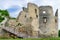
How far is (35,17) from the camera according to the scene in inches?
1449

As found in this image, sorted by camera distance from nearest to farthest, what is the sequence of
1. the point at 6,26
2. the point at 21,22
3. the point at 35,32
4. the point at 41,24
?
the point at 6,26 < the point at 21,22 < the point at 35,32 < the point at 41,24

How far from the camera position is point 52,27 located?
3966cm

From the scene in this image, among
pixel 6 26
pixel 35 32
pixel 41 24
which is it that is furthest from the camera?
pixel 41 24

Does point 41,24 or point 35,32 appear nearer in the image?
point 35,32

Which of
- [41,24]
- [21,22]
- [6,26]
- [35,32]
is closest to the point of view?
[6,26]

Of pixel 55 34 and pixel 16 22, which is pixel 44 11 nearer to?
pixel 55 34

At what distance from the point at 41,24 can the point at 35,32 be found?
3.55 metres

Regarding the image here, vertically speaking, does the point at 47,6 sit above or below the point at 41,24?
above

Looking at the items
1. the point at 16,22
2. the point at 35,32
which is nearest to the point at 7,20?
the point at 16,22

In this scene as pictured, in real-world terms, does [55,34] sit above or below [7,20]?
below

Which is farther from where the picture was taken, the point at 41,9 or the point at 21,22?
the point at 41,9

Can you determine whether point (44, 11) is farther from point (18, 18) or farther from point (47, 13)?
point (18, 18)

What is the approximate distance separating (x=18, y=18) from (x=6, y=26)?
3.48m

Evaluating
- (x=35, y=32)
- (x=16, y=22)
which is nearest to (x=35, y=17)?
(x=35, y=32)
